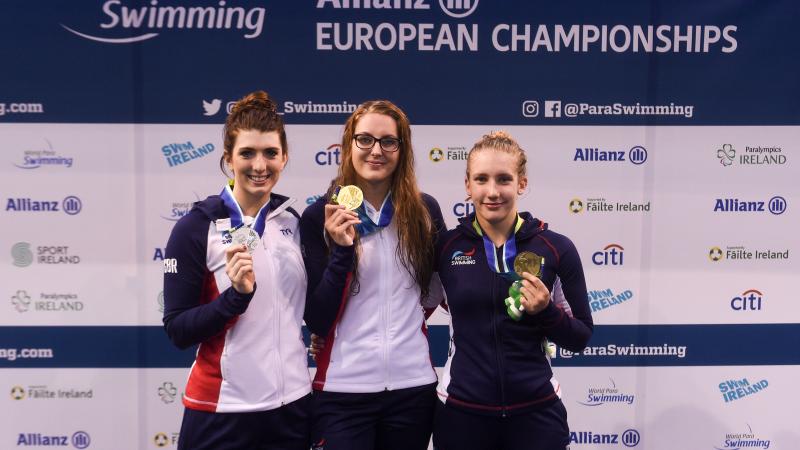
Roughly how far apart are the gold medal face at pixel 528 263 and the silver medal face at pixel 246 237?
83 cm

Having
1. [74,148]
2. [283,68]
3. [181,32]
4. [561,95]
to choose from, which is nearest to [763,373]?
[561,95]

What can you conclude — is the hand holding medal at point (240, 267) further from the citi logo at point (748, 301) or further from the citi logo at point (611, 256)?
the citi logo at point (748, 301)

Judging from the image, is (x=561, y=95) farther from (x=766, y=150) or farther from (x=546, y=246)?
(x=546, y=246)

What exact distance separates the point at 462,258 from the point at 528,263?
0.81 ft

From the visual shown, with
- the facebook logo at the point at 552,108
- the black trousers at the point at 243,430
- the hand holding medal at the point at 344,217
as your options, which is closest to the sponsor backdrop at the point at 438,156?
the facebook logo at the point at 552,108

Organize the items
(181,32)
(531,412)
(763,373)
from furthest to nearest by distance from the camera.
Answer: (763,373)
(181,32)
(531,412)

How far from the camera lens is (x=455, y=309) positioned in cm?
211

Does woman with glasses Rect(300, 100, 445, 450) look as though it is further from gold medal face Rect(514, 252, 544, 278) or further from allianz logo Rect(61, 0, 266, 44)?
allianz logo Rect(61, 0, 266, 44)

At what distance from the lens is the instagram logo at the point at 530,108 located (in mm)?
3238

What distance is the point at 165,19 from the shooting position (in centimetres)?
315

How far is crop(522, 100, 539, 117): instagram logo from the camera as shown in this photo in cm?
324

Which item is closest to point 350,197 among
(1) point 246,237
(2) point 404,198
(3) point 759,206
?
(2) point 404,198

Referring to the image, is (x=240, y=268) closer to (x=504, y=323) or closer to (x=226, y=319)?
(x=226, y=319)

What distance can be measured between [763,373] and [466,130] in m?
2.13
